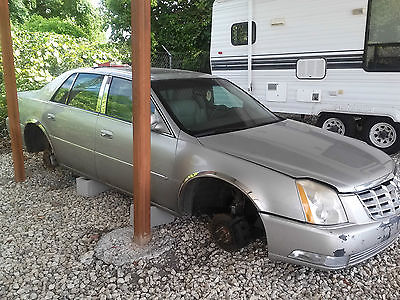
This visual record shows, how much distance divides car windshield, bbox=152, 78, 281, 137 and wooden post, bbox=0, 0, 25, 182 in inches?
84.9

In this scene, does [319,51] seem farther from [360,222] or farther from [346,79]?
[360,222]

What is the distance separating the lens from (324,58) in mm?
6688

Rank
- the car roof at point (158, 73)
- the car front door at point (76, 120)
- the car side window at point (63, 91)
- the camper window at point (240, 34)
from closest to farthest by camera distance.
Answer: the car roof at point (158, 73), the car front door at point (76, 120), the car side window at point (63, 91), the camper window at point (240, 34)

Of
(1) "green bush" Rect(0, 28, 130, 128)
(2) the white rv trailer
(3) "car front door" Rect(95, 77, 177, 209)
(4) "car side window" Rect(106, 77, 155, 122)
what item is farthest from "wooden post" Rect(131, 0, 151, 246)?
(1) "green bush" Rect(0, 28, 130, 128)

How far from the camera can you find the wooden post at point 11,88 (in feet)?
14.8

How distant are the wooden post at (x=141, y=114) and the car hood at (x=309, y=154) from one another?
50 centimetres

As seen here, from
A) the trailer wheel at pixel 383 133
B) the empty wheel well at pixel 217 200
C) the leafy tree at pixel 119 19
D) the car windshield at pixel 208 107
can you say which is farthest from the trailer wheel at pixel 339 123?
the leafy tree at pixel 119 19

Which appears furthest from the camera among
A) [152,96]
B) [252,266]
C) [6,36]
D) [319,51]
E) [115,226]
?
[319,51]

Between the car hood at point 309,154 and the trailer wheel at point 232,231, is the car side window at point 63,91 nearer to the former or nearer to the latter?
the car hood at point 309,154

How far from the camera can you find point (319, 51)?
6730 millimetres

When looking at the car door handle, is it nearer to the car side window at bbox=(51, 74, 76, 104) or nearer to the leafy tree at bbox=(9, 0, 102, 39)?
the car side window at bbox=(51, 74, 76, 104)

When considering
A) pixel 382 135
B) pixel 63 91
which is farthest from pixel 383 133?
pixel 63 91

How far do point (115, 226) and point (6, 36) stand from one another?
2.74 meters

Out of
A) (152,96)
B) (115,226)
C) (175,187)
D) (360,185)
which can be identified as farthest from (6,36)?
(360,185)
